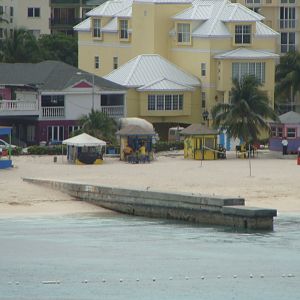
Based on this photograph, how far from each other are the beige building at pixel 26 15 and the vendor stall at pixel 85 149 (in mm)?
45591

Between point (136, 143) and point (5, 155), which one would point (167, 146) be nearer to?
point (136, 143)

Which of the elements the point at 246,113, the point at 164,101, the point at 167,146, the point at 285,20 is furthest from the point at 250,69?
the point at 285,20

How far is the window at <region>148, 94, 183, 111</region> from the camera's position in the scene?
10400 centimetres

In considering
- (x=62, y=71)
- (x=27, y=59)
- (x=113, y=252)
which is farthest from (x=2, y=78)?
(x=113, y=252)

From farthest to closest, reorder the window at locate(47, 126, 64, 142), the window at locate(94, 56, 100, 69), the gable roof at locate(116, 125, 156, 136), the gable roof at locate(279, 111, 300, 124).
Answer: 1. the window at locate(94, 56, 100, 69)
2. the window at locate(47, 126, 64, 142)
3. the gable roof at locate(279, 111, 300, 124)
4. the gable roof at locate(116, 125, 156, 136)

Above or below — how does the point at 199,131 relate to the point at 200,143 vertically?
above

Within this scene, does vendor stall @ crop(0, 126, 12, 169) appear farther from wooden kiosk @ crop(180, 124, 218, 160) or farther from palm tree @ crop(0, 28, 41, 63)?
palm tree @ crop(0, 28, 41, 63)

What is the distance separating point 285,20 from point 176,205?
45.4m

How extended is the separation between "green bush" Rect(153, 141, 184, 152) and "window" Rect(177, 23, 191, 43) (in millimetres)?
10223

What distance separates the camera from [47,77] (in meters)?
103

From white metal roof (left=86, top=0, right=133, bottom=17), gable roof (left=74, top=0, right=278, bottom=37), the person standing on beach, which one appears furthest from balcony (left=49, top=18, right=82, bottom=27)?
the person standing on beach

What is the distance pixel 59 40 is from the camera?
129 m

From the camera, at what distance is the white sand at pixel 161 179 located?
77.2 meters

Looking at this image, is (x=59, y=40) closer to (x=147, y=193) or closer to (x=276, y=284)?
(x=147, y=193)
